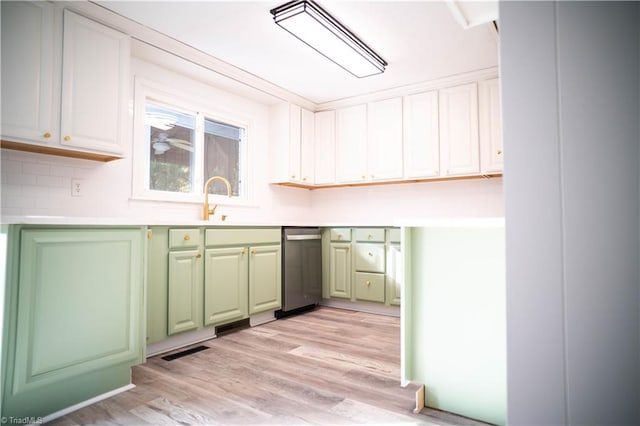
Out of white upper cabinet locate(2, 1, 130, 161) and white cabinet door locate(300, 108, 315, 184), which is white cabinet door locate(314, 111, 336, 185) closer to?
white cabinet door locate(300, 108, 315, 184)

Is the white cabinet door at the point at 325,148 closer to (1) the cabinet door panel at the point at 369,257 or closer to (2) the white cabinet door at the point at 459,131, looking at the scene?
(1) the cabinet door panel at the point at 369,257

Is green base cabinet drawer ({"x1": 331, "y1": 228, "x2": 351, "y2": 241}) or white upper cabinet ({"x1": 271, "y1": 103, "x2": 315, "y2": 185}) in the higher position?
white upper cabinet ({"x1": 271, "y1": 103, "x2": 315, "y2": 185})

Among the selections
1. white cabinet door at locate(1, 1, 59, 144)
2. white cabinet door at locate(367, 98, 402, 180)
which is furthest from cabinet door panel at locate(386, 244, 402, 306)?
white cabinet door at locate(1, 1, 59, 144)

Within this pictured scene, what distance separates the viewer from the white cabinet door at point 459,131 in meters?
3.56

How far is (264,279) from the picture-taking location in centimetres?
330

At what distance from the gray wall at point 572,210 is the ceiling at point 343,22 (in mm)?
1554

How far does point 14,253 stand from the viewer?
62.3 inches

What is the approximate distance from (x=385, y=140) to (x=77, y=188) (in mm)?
2783

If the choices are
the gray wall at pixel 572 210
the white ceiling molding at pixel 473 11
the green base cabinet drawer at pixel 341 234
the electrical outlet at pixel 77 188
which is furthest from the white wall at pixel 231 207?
the gray wall at pixel 572 210

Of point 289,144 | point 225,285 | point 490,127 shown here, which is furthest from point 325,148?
point 225,285

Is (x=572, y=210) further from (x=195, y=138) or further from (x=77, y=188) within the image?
(x=195, y=138)

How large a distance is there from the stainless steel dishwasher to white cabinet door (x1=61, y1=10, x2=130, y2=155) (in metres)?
1.65

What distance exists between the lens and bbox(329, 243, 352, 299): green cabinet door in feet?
12.7

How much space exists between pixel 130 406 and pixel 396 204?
3.16 meters
